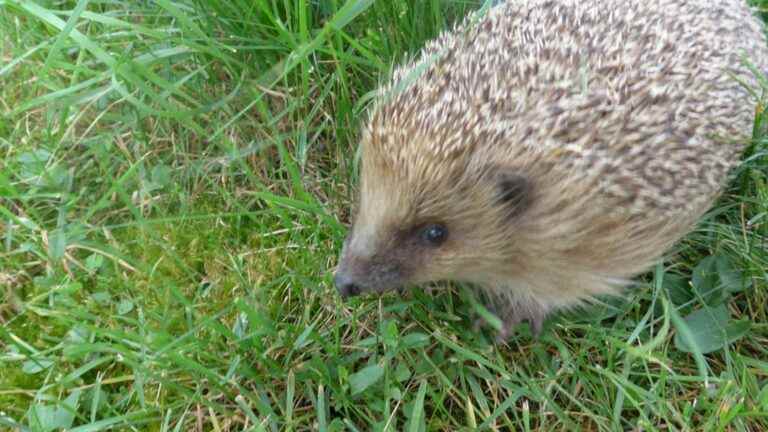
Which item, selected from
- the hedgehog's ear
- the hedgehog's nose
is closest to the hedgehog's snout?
the hedgehog's nose

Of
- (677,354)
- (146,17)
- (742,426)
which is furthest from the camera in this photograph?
(146,17)

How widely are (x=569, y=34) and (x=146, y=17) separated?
1.12 m

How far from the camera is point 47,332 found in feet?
5.95

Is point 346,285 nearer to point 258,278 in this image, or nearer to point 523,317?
point 258,278

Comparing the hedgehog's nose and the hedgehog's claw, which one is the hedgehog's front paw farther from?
the hedgehog's nose

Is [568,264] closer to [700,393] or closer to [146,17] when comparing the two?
[700,393]

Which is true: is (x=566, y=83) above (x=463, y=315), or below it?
above

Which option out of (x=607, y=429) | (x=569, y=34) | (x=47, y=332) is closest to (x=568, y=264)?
(x=607, y=429)

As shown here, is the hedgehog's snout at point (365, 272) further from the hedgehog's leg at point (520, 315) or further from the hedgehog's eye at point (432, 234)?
the hedgehog's leg at point (520, 315)

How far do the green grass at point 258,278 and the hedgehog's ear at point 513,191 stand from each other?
11.0 inches

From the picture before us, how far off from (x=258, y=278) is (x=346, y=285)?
0.30 m

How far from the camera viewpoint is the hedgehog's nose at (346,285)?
1.64 metres

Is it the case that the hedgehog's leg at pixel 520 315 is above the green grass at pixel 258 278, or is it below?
below

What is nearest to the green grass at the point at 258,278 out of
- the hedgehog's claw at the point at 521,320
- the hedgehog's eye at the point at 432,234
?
the hedgehog's claw at the point at 521,320
